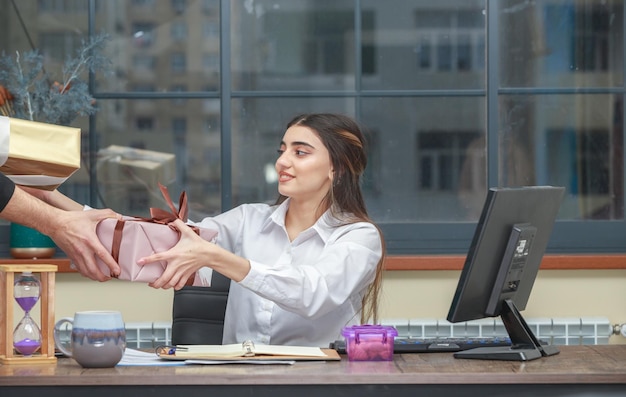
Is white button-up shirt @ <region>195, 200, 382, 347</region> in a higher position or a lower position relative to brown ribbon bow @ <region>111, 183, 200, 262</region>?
lower

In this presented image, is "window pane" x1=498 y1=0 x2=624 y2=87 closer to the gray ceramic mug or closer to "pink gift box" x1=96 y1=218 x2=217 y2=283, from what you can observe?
"pink gift box" x1=96 y1=218 x2=217 y2=283

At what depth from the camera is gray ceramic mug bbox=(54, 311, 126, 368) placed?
210 cm

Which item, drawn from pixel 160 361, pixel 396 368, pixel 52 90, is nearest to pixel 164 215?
pixel 160 361

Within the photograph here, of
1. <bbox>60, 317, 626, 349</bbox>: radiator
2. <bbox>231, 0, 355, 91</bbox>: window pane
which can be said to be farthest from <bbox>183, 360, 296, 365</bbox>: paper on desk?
<bbox>231, 0, 355, 91</bbox>: window pane

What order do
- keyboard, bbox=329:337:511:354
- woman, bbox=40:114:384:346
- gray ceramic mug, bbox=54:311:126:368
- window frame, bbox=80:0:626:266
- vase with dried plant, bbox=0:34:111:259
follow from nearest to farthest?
gray ceramic mug, bbox=54:311:126:368
keyboard, bbox=329:337:511:354
woman, bbox=40:114:384:346
vase with dried plant, bbox=0:34:111:259
window frame, bbox=80:0:626:266

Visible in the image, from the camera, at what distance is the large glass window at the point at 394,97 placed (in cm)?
397

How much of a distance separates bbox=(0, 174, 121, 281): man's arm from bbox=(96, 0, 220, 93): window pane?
5.56ft

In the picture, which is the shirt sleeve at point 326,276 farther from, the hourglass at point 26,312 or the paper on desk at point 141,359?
the hourglass at point 26,312

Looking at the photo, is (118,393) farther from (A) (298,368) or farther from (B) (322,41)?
(B) (322,41)

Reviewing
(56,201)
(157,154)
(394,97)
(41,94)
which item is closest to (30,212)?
(56,201)

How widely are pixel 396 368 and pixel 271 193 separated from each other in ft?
6.32

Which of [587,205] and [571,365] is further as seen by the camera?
[587,205]

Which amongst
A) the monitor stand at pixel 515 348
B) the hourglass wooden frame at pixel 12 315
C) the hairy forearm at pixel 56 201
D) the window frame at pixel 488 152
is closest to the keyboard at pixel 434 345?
the monitor stand at pixel 515 348

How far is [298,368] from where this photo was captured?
2090 millimetres
